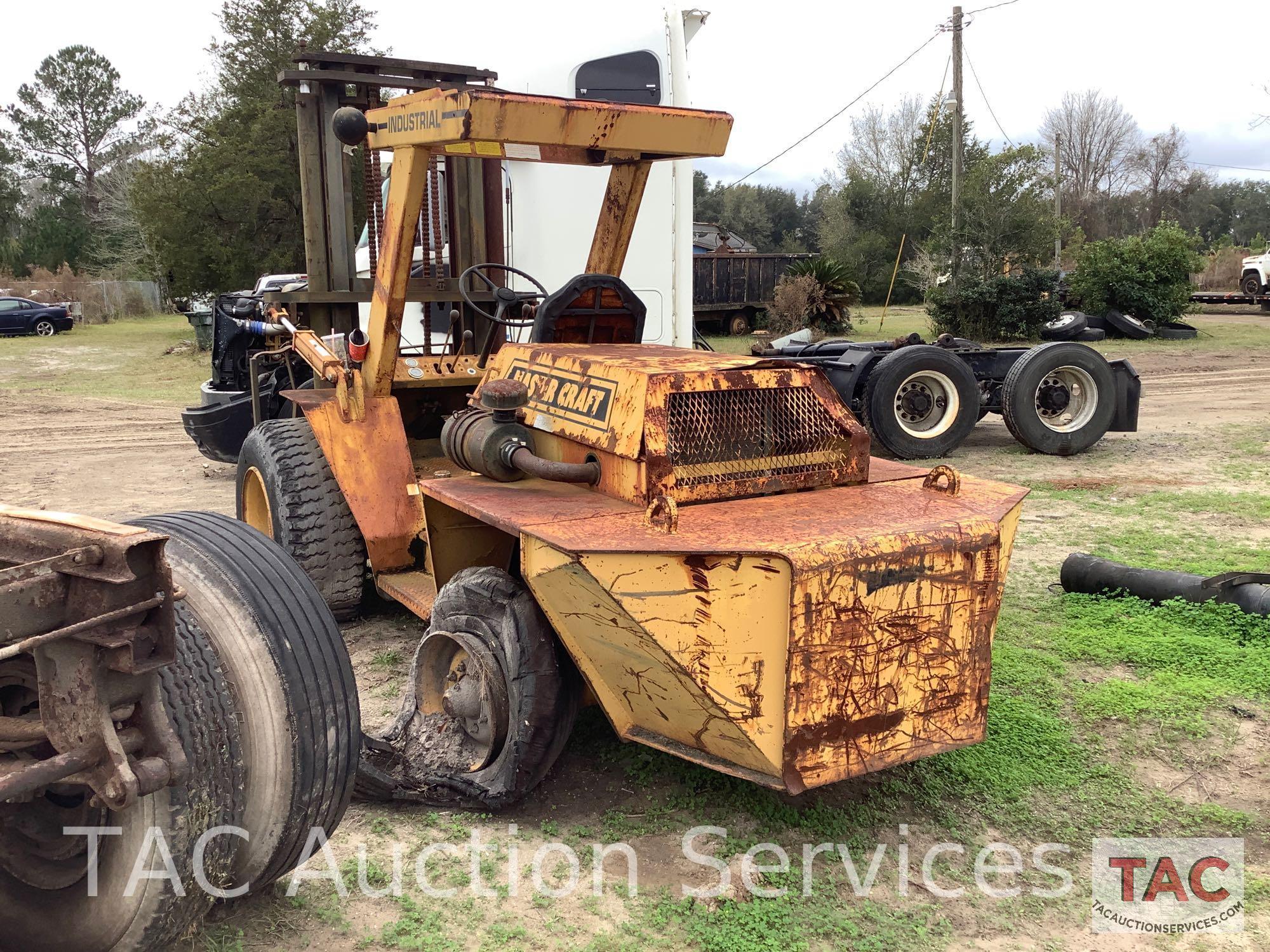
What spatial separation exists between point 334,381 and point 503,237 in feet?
6.76

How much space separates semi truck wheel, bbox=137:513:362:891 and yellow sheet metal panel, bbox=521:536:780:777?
64 cm

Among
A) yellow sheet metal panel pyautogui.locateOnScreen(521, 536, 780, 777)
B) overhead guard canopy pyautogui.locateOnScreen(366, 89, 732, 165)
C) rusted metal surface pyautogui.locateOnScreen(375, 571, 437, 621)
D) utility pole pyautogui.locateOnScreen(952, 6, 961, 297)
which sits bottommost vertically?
rusted metal surface pyautogui.locateOnScreen(375, 571, 437, 621)

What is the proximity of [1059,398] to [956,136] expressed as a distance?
50.5 feet

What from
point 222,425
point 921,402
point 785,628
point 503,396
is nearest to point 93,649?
point 785,628

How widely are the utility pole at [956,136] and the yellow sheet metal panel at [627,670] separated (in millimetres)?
20015

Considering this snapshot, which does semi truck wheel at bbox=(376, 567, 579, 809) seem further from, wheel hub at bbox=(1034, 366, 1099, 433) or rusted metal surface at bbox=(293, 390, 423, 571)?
wheel hub at bbox=(1034, 366, 1099, 433)

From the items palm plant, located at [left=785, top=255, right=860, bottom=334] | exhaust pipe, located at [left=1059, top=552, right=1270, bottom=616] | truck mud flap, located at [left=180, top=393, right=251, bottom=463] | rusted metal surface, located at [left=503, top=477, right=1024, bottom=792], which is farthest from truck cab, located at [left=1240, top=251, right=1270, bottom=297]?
rusted metal surface, located at [left=503, top=477, right=1024, bottom=792]

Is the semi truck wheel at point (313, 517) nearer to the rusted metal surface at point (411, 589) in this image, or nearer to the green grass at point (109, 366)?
the rusted metal surface at point (411, 589)

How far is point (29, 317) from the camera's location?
95.3 feet

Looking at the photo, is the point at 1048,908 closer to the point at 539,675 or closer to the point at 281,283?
the point at 539,675

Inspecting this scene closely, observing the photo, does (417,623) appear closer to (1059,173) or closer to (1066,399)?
(1066,399)

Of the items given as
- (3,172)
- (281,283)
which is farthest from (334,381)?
(3,172)

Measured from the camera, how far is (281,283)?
1856 centimetres

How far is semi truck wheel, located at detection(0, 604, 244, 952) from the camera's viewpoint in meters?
2.42
